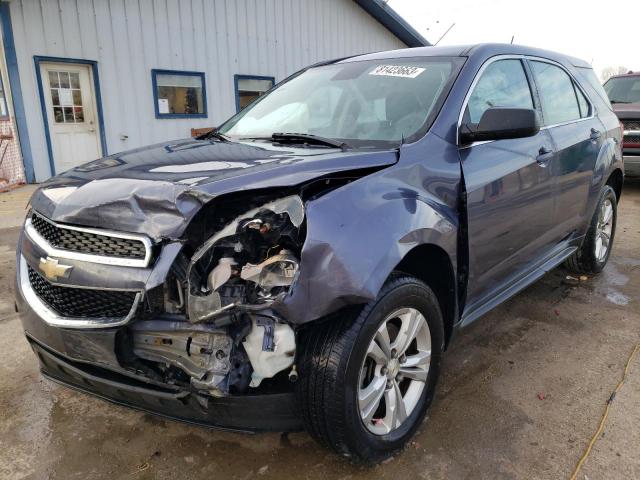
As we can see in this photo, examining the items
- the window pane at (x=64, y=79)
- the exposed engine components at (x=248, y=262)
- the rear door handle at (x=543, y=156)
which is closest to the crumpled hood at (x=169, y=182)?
the exposed engine components at (x=248, y=262)

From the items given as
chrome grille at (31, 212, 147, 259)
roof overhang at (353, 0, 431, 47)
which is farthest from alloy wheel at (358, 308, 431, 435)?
roof overhang at (353, 0, 431, 47)

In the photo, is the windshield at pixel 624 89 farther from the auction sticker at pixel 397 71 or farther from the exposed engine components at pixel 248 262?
the exposed engine components at pixel 248 262

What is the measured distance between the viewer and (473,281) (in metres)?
2.65

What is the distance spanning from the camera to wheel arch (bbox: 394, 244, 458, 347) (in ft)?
7.62

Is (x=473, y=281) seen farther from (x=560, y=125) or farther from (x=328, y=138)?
(x=560, y=125)

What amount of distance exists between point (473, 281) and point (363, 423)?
100 cm

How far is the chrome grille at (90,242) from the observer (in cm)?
182

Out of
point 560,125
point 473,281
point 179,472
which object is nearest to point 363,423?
point 179,472

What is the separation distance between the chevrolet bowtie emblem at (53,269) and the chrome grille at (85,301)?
0.18 ft

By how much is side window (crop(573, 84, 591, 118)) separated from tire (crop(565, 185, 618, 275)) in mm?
672

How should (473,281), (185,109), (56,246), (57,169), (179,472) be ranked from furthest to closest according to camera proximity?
1. (185,109)
2. (57,169)
3. (473,281)
4. (179,472)
5. (56,246)

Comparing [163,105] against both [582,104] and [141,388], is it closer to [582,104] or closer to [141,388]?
[582,104]

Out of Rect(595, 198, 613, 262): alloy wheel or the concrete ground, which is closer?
the concrete ground

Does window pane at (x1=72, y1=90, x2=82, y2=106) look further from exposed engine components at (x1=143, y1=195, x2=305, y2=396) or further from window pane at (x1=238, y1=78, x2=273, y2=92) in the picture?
exposed engine components at (x1=143, y1=195, x2=305, y2=396)
